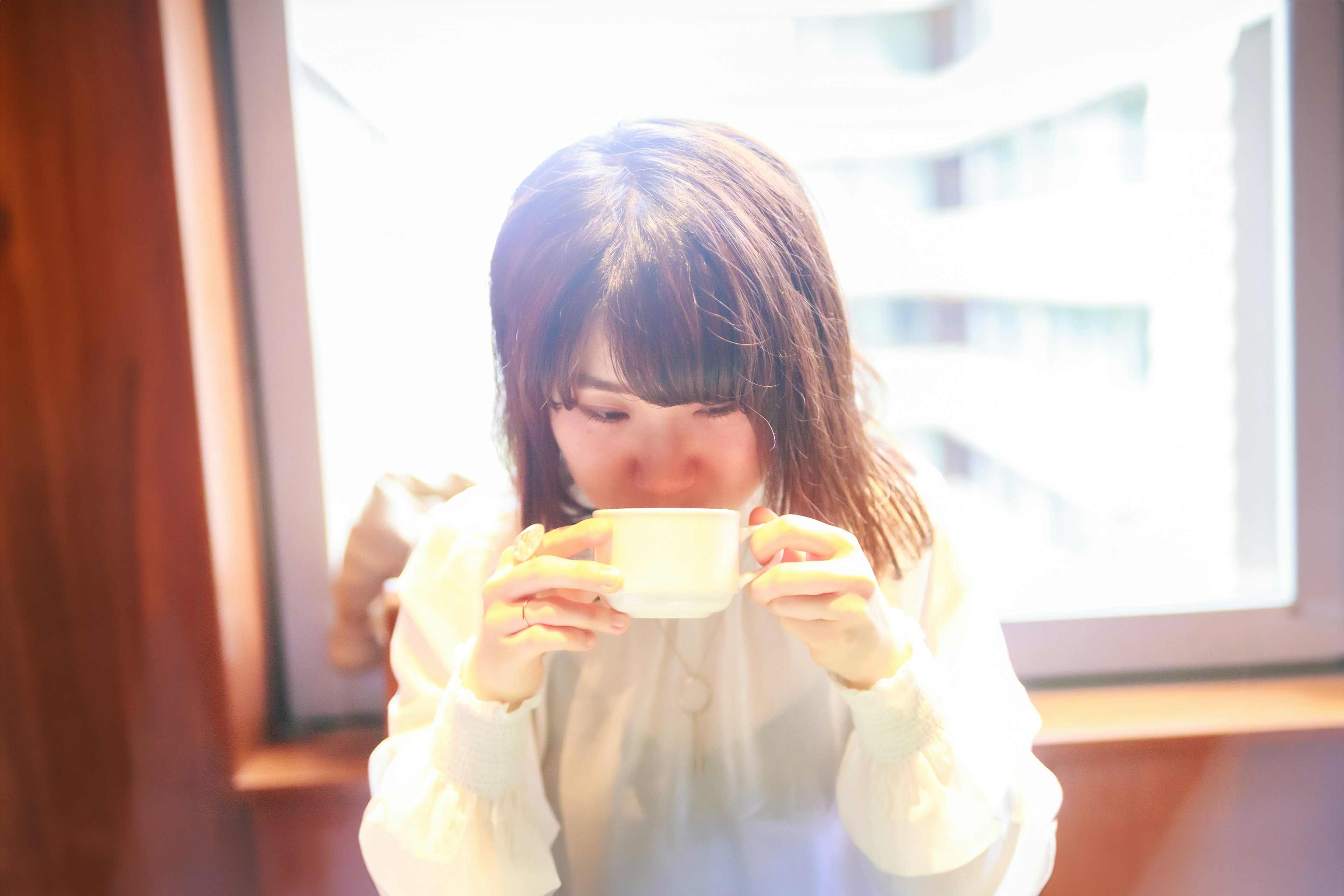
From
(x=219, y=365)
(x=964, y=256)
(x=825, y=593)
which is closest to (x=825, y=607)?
(x=825, y=593)

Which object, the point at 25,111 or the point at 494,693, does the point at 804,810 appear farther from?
the point at 25,111

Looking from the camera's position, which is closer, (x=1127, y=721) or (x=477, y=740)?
(x=477, y=740)

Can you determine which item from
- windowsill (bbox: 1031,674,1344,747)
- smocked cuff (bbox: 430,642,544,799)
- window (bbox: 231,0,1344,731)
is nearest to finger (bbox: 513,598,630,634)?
smocked cuff (bbox: 430,642,544,799)

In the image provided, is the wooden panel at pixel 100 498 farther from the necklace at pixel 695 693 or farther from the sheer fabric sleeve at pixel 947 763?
the sheer fabric sleeve at pixel 947 763

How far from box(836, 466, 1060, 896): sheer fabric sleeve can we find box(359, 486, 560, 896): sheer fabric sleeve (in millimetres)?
291

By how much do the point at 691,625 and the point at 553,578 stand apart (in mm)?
291

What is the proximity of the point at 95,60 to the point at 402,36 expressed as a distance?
322mm

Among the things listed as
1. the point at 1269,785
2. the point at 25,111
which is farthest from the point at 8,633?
the point at 1269,785

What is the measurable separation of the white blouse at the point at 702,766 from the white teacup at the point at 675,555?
20 centimetres

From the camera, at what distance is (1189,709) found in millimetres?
1012

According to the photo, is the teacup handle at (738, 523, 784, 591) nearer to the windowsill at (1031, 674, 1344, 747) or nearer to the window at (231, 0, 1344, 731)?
the window at (231, 0, 1344, 731)

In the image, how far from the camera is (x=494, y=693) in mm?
672

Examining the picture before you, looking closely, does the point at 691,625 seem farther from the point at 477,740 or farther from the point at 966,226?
the point at 966,226

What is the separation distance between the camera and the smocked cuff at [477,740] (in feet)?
Result: 2.21
